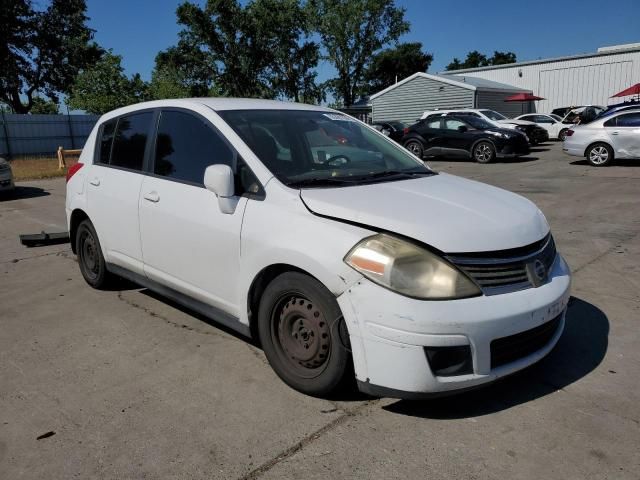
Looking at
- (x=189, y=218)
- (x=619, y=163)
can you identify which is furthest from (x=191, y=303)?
(x=619, y=163)

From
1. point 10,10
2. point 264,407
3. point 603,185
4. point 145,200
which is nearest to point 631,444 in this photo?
point 264,407

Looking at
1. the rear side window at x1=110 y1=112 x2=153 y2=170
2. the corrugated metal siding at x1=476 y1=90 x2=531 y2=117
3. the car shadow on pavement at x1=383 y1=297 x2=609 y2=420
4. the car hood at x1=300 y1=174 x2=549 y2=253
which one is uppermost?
the corrugated metal siding at x1=476 y1=90 x2=531 y2=117

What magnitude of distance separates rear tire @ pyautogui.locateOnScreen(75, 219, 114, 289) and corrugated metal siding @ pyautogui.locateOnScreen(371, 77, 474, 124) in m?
27.5

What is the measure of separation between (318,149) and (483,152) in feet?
46.8

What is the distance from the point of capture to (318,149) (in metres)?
3.75

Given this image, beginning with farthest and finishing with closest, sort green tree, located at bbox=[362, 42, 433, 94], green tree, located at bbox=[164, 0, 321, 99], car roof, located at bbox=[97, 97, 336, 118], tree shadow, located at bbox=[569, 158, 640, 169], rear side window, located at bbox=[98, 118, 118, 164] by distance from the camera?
green tree, located at bbox=[362, 42, 433, 94], green tree, located at bbox=[164, 0, 321, 99], tree shadow, located at bbox=[569, 158, 640, 169], rear side window, located at bbox=[98, 118, 118, 164], car roof, located at bbox=[97, 97, 336, 118]

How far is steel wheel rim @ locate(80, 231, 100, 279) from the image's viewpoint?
4906 millimetres

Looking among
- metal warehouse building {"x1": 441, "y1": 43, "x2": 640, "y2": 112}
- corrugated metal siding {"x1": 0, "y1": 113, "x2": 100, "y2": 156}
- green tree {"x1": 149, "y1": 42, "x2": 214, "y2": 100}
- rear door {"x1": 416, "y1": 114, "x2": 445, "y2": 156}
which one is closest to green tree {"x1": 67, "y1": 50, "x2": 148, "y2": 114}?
corrugated metal siding {"x1": 0, "y1": 113, "x2": 100, "y2": 156}

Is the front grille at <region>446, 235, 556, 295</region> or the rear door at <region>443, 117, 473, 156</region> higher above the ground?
the rear door at <region>443, 117, 473, 156</region>

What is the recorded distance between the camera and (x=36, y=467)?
2.50 metres

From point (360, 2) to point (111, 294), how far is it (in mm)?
50672

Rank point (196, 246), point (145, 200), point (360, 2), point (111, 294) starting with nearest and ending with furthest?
point (196, 246), point (145, 200), point (111, 294), point (360, 2)

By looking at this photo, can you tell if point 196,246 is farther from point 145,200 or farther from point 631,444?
point 631,444

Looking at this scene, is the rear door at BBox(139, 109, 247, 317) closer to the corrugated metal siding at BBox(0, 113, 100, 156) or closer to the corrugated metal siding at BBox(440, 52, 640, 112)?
the corrugated metal siding at BBox(0, 113, 100, 156)
